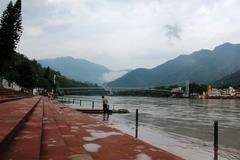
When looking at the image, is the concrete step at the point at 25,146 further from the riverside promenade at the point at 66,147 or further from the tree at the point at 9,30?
the tree at the point at 9,30

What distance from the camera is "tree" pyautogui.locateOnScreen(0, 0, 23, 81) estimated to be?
2517 inches

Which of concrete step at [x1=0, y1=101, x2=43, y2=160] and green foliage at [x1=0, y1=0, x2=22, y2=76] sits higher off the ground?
green foliage at [x1=0, y1=0, x2=22, y2=76]

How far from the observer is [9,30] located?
212 feet

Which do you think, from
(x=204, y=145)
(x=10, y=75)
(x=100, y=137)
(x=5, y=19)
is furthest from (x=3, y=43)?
(x=100, y=137)

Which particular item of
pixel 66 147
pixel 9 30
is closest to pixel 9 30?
pixel 9 30

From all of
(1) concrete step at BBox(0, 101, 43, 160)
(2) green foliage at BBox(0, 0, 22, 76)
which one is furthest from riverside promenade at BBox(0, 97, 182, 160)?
(2) green foliage at BBox(0, 0, 22, 76)

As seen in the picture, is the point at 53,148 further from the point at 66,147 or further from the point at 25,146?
the point at 25,146

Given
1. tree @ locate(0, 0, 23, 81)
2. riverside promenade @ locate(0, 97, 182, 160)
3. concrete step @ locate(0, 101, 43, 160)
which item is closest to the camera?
concrete step @ locate(0, 101, 43, 160)

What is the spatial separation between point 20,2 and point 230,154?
5784cm

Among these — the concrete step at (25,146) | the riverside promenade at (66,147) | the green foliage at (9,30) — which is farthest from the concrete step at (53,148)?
the green foliage at (9,30)

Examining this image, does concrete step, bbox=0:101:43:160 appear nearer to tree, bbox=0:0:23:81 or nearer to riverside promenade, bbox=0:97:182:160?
riverside promenade, bbox=0:97:182:160

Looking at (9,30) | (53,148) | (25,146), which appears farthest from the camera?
(9,30)

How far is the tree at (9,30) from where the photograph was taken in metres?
63.9

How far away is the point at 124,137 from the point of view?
36.9 feet
